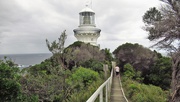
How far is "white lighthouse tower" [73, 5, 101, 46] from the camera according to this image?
161 feet

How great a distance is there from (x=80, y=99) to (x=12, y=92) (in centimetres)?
299

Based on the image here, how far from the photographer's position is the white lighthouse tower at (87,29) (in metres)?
48.9

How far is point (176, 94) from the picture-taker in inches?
296

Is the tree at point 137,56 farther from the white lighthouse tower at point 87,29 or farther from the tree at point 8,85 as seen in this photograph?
the tree at point 8,85

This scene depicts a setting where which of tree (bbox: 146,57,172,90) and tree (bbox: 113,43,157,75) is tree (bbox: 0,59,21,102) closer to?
tree (bbox: 146,57,172,90)

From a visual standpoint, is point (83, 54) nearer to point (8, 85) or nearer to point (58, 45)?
point (58, 45)

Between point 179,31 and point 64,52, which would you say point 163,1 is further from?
point 64,52

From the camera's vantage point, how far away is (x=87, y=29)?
1912 inches

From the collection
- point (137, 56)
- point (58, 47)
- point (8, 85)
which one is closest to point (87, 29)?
point (137, 56)

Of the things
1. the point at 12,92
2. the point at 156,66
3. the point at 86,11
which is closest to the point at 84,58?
the point at 156,66

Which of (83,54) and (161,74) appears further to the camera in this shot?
(83,54)

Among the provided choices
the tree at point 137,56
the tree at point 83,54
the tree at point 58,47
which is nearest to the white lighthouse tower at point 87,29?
the tree at point 83,54

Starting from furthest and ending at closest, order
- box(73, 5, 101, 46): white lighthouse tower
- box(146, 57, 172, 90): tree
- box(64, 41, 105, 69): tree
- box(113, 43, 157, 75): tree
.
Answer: box(73, 5, 101, 46): white lighthouse tower < box(113, 43, 157, 75): tree < box(64, 41, 105, 69): tree < box(146, 57, 172, 90): tree

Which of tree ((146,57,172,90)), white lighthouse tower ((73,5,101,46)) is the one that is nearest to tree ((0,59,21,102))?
tree ((146,57,172,90))
